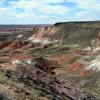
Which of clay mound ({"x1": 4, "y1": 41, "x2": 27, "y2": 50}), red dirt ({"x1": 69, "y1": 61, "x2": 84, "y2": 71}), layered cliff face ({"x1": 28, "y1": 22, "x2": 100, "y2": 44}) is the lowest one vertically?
clay mound ({"x1": 4, "y1": 41, "x2": 27, "y2": 50})

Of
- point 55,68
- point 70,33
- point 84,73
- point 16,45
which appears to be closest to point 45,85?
point 84,73

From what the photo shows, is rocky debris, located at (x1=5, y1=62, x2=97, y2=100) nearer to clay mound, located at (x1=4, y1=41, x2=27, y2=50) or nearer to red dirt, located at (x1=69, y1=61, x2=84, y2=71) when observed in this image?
red dirt, located at (x1=69, y1=61, x2=84, y2=71)

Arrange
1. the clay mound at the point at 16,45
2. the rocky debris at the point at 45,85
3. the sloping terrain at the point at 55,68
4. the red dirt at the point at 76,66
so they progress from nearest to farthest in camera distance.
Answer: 1. the sloping terrain at the point at 55,68
2. the rocky debris at the point at 45,85
3. the red dirt at the point at 76,66
4. the clay mound at the point at 16,45

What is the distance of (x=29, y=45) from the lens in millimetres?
98625

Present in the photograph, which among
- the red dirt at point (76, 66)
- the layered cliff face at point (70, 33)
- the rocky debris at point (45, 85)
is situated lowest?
the red dirt at point (76, 66)

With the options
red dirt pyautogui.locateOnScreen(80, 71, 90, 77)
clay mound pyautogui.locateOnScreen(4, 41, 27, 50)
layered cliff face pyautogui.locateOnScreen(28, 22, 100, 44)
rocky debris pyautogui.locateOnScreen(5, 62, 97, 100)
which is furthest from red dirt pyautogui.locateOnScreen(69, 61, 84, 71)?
clay mound pyautogui.locateOnScreen(4, 41, 27, 50)

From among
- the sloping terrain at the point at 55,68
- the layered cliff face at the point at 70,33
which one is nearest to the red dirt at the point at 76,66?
the sloping terrain at the point at 55,68

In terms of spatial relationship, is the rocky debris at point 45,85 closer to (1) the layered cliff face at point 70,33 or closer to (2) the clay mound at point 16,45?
(1) the layered cliff face at point 70,33

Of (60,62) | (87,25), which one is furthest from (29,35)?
(60,62)

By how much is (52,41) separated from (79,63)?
47466mm

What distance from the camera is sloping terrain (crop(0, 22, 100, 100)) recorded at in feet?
51.2

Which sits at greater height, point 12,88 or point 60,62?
point 12,88

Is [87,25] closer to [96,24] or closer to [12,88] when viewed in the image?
[96,24]

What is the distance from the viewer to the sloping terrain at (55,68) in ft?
51.2
